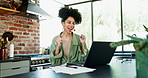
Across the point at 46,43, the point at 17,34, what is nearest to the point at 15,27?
the point at 17,34

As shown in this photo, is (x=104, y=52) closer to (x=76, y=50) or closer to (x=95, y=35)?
(x=76, y=50)

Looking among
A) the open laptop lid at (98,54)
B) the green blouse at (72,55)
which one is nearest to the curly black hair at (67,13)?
the green blouse at (72,55)

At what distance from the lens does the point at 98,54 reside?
1438 millimetres

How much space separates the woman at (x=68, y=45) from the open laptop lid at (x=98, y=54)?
0.56 metres

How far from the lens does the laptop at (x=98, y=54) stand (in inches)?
53.3

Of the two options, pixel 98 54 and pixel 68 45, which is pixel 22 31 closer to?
pixel 68 45

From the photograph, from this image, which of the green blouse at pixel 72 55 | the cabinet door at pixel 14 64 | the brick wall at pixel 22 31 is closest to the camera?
the green blouse at pixel 72 55

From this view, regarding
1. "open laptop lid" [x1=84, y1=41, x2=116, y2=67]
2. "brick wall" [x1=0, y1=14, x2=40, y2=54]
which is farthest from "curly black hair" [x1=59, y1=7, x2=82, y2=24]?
"brick wall" [x1=0, y1=14, x2=40, y2=54]

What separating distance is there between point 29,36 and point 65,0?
1743 millimetres

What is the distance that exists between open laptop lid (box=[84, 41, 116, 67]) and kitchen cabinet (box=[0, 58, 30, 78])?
55.9 inches

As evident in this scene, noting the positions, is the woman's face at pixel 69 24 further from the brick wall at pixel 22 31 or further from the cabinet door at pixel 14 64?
the brick wall at pixel 22 31

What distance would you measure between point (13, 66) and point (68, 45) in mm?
936

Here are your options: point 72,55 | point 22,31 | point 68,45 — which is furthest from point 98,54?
point 22,31

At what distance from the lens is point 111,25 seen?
4332 mm
